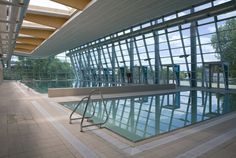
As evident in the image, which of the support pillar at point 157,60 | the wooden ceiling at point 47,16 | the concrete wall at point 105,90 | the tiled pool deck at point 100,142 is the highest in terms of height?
the wooden ceiling at point 47,16

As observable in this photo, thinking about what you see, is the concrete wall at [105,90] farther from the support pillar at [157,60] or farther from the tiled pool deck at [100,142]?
the tiled pool deck at [100,142]

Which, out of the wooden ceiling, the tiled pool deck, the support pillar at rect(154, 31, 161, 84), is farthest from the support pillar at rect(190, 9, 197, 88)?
the tiled pool deck

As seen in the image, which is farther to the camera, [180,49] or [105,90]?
[180,49]

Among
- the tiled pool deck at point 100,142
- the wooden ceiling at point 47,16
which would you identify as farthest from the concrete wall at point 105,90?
the tiled pool deck at point 100,142

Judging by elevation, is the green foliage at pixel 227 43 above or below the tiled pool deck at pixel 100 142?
above

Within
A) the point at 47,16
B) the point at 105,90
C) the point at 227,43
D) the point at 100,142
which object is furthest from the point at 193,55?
the point at 100,142

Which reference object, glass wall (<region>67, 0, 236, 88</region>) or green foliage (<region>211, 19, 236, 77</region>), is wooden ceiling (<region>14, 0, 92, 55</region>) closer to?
glass wall (<region>67, 0, 236, 88</region>)

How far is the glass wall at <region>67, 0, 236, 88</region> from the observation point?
12688 mm

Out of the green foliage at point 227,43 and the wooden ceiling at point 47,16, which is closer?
the wooden ceiling at point 47,16

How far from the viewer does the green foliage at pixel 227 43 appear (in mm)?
12758

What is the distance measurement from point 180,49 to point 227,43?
3550 millimetres

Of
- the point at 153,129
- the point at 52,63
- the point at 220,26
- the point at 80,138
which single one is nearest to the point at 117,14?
the point at 220,26

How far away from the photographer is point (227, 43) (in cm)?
1311

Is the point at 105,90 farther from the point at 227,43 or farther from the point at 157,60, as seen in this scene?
the point at 227,43
